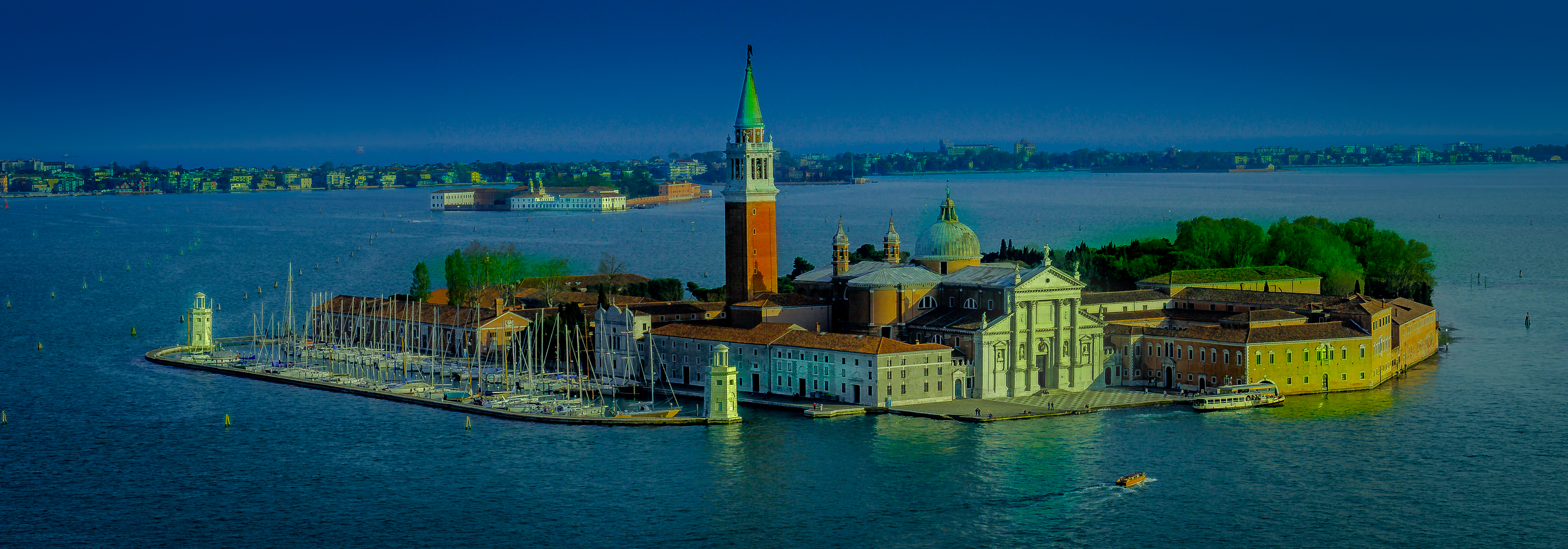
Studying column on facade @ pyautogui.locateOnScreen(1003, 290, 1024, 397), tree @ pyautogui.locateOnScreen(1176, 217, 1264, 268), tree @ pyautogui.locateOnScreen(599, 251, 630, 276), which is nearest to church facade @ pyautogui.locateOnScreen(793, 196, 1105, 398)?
column on facade @ pyautogui.locateOnScreen(1003, 290, 1024, 397)

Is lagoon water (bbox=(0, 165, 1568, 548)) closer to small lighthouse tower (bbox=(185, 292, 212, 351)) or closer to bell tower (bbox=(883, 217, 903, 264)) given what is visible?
small lighthouse tower (bbox=(185, 292, 212, 351))

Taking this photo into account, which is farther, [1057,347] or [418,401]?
[1057,347]

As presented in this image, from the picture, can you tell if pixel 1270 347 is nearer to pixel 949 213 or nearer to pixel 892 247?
pixel 949 213

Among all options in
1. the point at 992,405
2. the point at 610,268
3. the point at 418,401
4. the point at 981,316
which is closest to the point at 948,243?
the point at 981,316

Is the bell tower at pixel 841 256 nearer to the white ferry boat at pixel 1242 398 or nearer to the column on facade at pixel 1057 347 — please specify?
the column on facade at pixel 1057 347

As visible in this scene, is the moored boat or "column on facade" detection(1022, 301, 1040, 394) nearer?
the moored boat

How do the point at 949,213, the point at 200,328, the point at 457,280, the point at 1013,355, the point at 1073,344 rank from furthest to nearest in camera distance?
the point at 457,280
the point at 200,328
the point at 949,213
the point at 1073,344
the point at 1013,355

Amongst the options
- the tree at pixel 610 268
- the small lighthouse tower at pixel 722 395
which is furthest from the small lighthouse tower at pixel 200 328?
the small lighthouse tower at pixel 722 395
